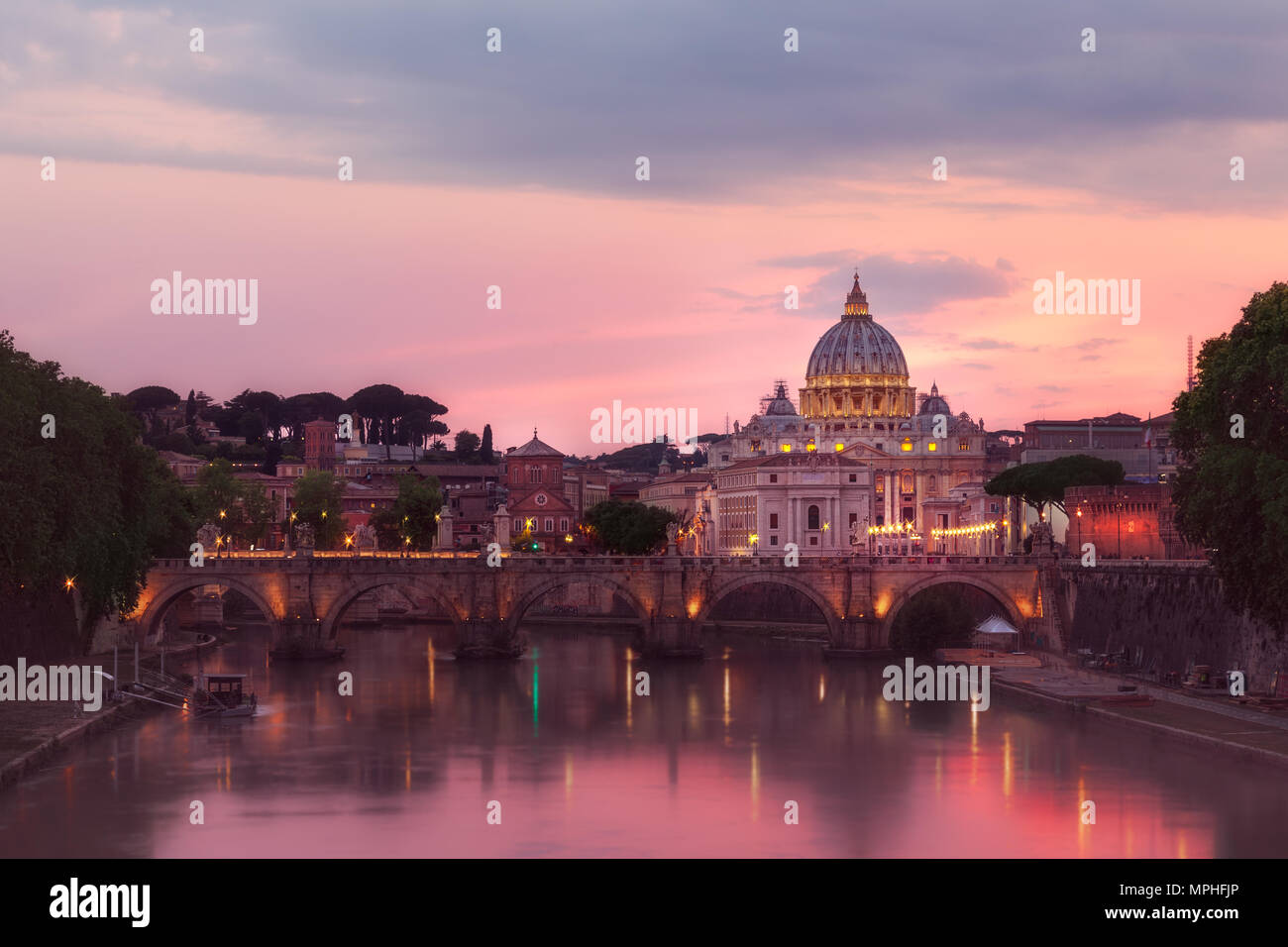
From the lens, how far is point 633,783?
52.8 metres

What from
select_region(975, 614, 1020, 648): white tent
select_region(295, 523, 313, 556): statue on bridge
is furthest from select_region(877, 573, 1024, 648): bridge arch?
select_region(295, 523, 313, 556): statue on bridge

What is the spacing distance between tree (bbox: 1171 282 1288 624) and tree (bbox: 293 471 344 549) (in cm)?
8590

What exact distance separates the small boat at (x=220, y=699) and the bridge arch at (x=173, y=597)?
1931cm

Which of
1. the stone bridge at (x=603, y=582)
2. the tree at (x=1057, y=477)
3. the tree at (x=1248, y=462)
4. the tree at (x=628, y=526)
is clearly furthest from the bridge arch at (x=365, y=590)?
the tree at (x=628, y=526)

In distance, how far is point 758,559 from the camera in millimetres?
92125

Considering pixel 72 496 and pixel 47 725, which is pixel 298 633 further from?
pixel 47 725

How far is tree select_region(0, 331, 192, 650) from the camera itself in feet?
183

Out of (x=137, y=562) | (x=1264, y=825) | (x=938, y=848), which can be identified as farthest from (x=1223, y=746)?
(x=137, y=562)

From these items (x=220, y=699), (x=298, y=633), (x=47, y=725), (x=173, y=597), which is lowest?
(x=220, y=699)

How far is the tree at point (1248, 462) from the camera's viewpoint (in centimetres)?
5506

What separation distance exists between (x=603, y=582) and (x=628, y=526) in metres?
50.2

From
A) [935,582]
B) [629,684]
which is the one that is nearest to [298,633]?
[629,684]
